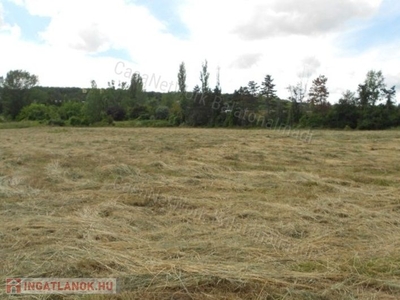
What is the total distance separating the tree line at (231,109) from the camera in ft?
94.7

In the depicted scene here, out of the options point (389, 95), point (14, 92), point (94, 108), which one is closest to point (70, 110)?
point (94, 108)

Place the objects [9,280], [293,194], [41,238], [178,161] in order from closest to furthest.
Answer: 1. [9,280]
2. [41,238]
3. [293,194]
4. [178,161]

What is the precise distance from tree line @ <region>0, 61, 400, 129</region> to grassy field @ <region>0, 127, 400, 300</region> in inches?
952

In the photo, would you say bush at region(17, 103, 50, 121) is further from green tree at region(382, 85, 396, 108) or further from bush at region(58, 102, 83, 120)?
green tree at region(382, 85, 396, 108)

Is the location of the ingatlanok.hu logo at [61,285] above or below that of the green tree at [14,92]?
below

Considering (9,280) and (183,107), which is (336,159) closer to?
(9,280)

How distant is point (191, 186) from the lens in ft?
18.0

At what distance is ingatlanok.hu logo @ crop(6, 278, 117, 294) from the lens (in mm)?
2219

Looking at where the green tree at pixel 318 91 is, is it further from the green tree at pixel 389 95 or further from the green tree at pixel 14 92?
the green tree at pixel 14 92

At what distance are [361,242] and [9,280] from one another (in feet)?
10.3

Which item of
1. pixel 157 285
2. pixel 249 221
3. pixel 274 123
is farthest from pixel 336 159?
pixel 274 123

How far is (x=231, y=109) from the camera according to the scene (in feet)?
106

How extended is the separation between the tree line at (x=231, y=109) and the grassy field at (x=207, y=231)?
24.2 metres

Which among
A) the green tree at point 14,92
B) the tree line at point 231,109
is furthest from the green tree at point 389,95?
the green tree at point 14,92
